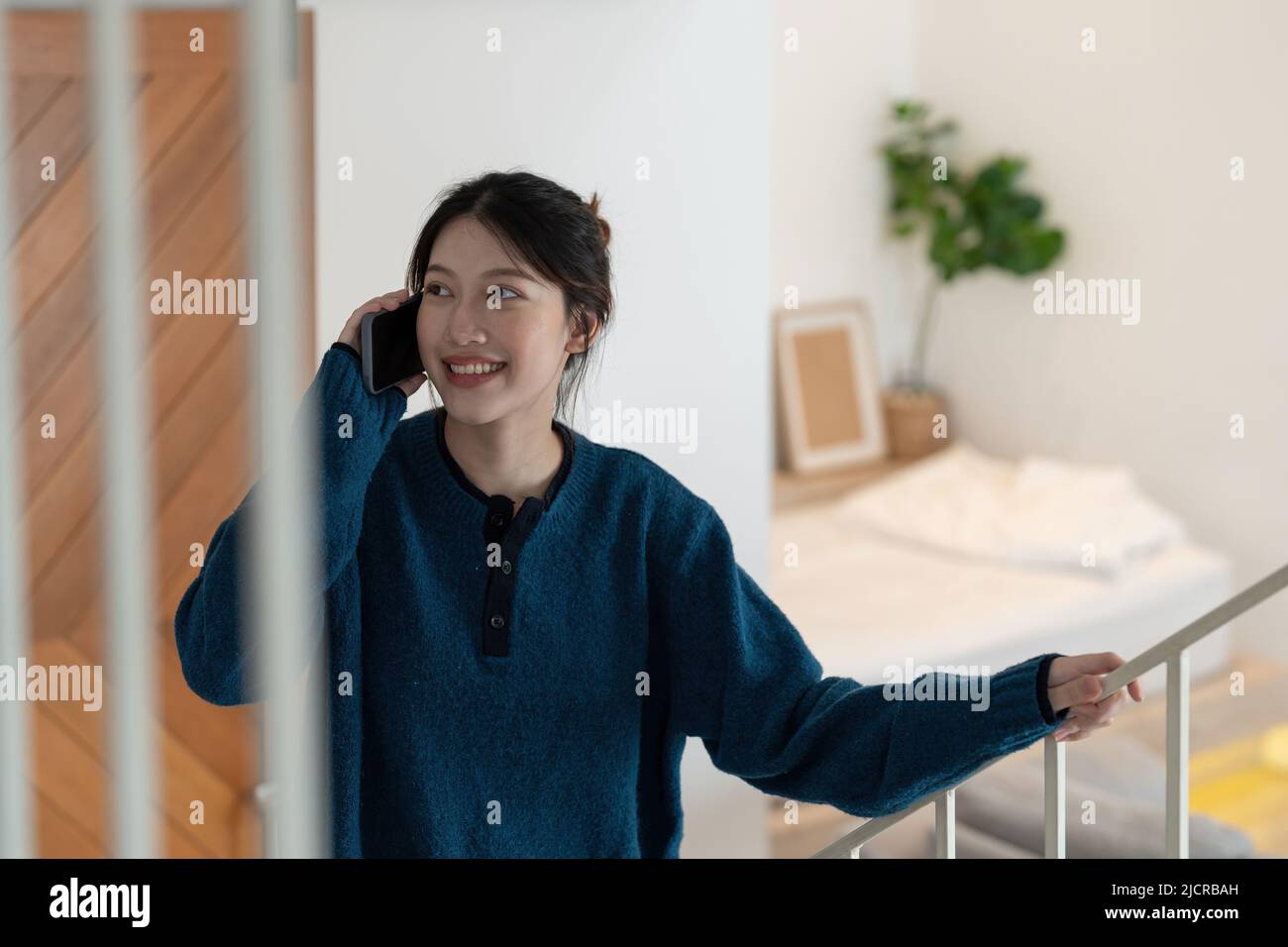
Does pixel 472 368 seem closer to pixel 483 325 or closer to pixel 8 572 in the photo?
pixel 483 325

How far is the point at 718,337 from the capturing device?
1.85 meters

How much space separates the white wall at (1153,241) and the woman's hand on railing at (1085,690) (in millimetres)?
2543

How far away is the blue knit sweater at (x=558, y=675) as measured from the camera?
42.6 inches

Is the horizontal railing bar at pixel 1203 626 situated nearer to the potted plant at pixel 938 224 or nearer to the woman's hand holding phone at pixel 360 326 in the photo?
the woman's hand holding phone at pixel 360 326

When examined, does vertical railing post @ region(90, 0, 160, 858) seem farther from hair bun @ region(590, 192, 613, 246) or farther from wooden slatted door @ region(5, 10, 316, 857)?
wooden slatted door @ region(5, 10, 316, 857)

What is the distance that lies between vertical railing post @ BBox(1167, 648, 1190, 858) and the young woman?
66mm

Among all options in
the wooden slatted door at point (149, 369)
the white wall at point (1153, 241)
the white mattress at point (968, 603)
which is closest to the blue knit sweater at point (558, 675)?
the wooden slatted door at point (149, 369)

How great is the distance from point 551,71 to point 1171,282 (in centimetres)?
224

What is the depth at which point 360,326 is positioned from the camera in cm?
101

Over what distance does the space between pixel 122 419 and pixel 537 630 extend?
561 millimetres

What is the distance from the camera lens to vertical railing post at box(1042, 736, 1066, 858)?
1.06 metres

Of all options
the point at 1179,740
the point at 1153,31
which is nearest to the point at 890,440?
the point at 1153,31
